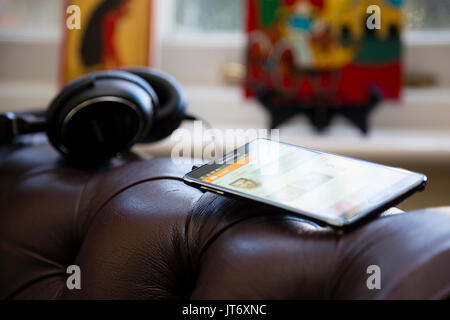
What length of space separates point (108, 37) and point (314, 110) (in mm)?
525

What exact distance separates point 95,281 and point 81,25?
948 mm

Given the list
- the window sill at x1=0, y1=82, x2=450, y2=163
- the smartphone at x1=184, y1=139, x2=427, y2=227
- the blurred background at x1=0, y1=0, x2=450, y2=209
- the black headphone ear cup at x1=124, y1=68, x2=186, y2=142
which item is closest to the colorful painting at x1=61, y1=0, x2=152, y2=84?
the blurred background at x1=0, y1=0, x2=450, y2=209

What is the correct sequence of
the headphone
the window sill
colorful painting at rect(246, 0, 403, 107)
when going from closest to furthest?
the headphone < the window sill < colorful painting at rect(246, 0, 403, 107)

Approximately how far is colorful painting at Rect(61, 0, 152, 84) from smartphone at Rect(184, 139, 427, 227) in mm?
844

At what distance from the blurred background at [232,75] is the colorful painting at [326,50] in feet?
0.24

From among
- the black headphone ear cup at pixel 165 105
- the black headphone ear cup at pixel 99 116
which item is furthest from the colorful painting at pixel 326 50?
the black headphone ear cup at pixel 99 116

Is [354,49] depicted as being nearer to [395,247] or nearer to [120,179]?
[120,179]

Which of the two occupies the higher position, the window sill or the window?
the window

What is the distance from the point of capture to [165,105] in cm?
79

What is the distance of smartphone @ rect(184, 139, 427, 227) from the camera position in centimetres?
45

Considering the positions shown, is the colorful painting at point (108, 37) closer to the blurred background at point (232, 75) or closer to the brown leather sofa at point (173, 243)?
the blurred background at point (232, 75)

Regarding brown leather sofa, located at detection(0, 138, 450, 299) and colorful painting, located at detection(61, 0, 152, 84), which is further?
colorful painting, located at detection(61, 0, 152, 84)

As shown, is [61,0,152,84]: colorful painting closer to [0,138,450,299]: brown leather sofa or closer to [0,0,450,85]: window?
[0,0,450,85]: window
